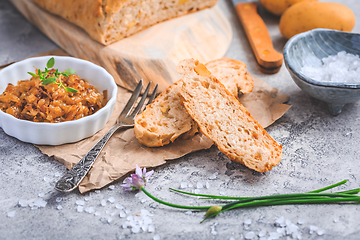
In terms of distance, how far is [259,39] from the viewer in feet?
13.2

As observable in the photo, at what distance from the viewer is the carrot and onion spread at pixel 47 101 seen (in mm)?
2702

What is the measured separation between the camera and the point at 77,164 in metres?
2.52

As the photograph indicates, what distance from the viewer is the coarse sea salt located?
300 cm

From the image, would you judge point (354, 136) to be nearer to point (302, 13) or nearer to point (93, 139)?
point (302, 13)

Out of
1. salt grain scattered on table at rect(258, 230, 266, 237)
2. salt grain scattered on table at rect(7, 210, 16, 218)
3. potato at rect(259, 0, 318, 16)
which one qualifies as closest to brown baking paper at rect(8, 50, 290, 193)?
salt grain scattered on table at rect(7, 210, 16, 218)

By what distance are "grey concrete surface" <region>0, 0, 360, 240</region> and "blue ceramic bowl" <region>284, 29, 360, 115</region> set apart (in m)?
0.28

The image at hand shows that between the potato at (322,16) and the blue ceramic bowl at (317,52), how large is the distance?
43 centimetres

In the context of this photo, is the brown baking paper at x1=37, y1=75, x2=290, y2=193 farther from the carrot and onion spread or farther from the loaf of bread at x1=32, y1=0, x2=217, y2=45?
the loaf of bread at x1=32, y1=0, x2=217, y2=45

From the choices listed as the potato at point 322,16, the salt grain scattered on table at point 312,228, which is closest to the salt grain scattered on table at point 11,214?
the salt grain scattered on table at point 312,228

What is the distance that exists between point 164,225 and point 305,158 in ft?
4.38

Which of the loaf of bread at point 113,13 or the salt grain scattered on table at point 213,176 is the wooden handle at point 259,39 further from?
the salt grain scattered on table at point 213,176

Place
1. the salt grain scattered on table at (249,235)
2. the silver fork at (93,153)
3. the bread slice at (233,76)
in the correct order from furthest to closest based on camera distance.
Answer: the bread slice at (233,76) → the silver fork at (93,153) → the salt grain scattered on table at (249,235)

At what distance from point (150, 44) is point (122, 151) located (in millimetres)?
1469

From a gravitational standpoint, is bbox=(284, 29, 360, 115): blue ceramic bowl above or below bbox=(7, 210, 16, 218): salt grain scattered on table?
below
